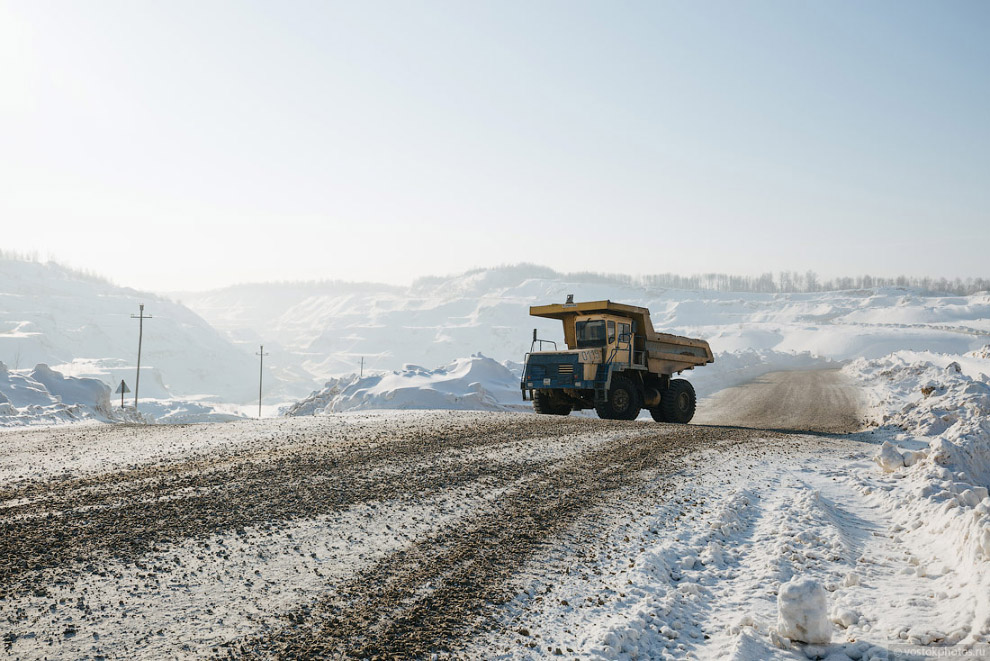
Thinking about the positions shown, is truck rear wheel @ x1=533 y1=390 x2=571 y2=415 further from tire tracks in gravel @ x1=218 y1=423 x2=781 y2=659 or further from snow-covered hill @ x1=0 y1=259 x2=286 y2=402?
snow-covered hill @ x1=0 y1=259 x2=286 y2=402

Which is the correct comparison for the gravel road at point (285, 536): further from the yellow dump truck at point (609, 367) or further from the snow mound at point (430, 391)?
the snow mound at point (430, 391)

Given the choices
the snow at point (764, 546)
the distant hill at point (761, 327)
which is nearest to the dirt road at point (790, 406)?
the snow at point (764, 546)

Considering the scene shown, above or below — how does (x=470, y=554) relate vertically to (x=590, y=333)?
below

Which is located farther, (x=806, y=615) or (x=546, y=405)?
(x=546, y=405)

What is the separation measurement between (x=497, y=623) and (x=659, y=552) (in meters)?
2.24

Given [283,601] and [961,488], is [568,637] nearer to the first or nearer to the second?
[283,601]

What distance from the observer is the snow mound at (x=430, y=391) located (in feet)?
82.8

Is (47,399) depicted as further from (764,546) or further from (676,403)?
(764,546)

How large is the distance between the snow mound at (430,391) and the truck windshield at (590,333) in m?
7.92

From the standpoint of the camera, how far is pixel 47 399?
18.8 metres

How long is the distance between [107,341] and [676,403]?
17034cm

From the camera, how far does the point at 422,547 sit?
5.88 meters

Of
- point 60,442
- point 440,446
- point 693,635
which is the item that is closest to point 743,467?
point 440,446

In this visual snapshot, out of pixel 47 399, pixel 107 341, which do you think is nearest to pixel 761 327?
pixel 47 399
